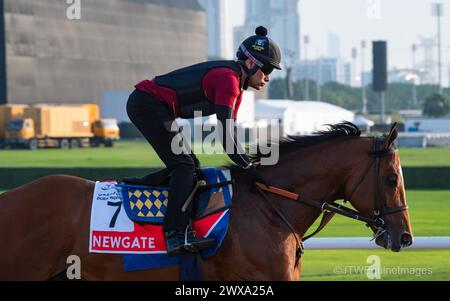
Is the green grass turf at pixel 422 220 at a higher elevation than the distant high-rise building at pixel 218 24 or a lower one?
lower

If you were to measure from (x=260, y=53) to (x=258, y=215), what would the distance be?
102 centimetres

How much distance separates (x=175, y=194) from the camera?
216 inches

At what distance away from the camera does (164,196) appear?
5.64m

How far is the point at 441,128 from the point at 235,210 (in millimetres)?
60102

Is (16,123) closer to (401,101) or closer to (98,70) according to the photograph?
(98,70)

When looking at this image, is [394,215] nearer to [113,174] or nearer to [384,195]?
[384,195]

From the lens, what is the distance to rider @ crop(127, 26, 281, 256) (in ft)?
17.9

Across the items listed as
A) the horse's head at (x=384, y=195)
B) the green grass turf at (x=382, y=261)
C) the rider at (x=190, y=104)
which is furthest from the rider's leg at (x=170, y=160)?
the green grass turf at (x=382, y=261)

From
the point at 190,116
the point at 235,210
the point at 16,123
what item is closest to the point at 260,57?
the point at 190,116

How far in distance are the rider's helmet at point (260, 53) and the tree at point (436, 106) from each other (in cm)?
7479

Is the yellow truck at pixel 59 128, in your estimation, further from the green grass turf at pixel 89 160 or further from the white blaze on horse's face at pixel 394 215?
the white blaze on horse's face at pixel 394 215

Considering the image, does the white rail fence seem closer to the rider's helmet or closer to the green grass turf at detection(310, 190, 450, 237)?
the rider's helmet

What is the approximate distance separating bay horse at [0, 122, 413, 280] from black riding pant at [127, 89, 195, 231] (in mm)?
307

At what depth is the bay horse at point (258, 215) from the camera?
17.8ft
